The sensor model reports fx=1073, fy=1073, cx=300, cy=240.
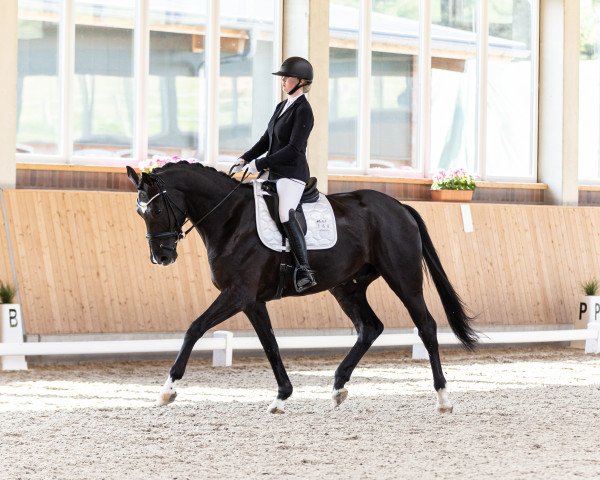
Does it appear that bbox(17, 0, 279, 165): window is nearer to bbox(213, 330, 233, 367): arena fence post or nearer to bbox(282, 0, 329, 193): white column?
bbox(282, 0, 329, 193): white column

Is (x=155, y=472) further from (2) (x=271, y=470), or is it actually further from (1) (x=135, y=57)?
(1) (x=135, y=57)

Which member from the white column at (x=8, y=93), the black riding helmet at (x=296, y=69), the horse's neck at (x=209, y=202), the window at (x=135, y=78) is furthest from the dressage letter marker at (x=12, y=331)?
the black riding helmet at (x=296, y=69)

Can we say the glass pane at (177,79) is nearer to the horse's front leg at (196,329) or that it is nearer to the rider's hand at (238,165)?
the rider's hand at (238,165)

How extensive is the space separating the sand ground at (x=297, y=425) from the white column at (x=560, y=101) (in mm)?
3501

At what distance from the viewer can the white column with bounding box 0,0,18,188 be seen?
8359 mm

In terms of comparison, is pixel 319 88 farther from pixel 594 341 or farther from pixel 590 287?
pixel 594 341

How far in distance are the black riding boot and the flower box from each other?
506 centimetres

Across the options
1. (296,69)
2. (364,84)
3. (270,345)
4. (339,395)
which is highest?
(364,84)

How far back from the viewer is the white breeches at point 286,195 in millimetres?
5871

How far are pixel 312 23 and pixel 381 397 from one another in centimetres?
434

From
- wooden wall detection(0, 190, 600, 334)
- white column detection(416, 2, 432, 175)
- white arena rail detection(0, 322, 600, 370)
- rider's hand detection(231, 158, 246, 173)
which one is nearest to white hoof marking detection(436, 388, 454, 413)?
rider's hand detection(231, 158, 246, 173)

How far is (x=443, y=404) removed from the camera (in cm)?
608

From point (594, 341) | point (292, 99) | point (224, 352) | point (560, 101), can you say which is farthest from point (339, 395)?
point (560, 101)

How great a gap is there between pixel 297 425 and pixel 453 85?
6.59 m
